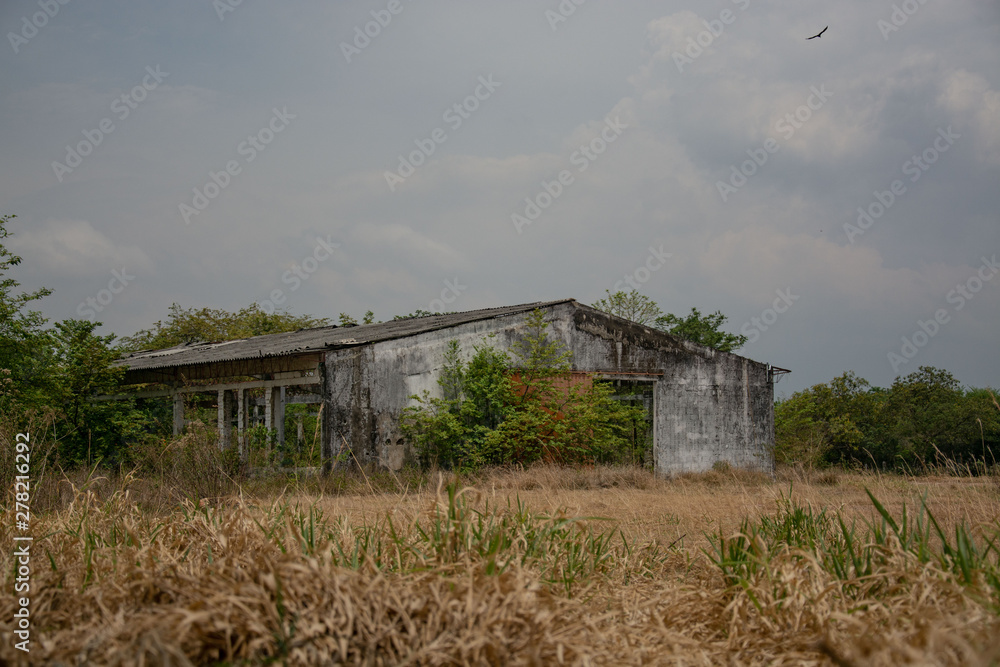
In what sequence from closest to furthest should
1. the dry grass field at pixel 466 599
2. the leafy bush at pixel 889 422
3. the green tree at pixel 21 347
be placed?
the dry grass field at pixel 466 599 < the green tree at pixel 21 347 < the leafy bush at pixel 889 422

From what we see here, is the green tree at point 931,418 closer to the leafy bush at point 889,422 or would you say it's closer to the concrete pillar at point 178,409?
the leafy bush at point 889,422

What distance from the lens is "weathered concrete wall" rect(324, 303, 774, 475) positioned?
14.6m

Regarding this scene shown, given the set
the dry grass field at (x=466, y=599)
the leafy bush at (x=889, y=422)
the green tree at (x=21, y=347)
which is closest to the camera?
the dry grass field at (x=466, y=599)

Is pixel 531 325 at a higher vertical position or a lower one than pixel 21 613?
higher

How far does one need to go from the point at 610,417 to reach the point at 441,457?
13.1 feet

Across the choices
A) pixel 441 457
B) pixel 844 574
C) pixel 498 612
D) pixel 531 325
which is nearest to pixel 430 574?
pixel 498 612

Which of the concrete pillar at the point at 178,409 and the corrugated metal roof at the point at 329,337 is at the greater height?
the corrugated metal roof at the point at 329,337

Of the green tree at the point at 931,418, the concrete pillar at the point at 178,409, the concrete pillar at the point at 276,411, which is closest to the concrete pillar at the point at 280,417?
the concrete pillar at the point at 276,411

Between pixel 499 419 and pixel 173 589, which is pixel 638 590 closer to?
pixel 173 589

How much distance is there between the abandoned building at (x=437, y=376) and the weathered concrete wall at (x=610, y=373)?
0.08 ft

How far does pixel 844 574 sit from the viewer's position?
3.56 meters

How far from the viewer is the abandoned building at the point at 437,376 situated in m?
14.7

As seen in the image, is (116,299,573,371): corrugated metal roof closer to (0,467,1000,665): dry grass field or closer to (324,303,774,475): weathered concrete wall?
(324,303,774,475): weathered concrete wall

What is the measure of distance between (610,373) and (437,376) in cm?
438
